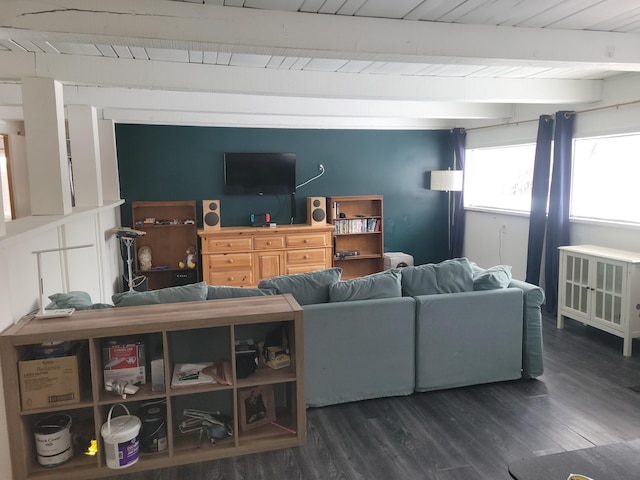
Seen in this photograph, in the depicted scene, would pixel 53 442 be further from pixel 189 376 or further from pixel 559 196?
pixel 559 196

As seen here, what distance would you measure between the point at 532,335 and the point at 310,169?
4266mm

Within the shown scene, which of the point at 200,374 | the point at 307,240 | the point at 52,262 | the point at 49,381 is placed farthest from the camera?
the point at 307,240

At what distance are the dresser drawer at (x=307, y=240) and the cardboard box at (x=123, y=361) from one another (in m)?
4.03

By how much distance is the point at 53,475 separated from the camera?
2445mm

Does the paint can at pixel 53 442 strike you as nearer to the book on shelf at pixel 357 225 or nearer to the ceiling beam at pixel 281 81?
the ceiling beam at pixel 281 81

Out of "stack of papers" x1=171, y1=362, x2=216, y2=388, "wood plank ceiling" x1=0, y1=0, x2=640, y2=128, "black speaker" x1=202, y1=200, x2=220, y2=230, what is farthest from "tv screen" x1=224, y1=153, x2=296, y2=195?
"stack of papers" x1=171, y1=362, x2=216, y2=388

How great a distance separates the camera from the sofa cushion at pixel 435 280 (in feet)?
11.3

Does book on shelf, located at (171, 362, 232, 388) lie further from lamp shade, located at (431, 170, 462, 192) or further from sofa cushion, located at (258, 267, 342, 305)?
lamp shade, located at (431, 170, 462, 192)

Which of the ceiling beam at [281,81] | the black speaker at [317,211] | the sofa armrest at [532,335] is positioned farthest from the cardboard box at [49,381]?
the black speaker at [317,211]

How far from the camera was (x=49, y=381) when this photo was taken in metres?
2.42

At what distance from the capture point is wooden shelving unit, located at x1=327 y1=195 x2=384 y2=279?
699 cm

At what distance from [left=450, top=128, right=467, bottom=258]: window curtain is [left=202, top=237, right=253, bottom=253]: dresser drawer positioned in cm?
318

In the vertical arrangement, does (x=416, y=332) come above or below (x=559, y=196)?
below

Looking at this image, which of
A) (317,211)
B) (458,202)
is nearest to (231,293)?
(317,211)
